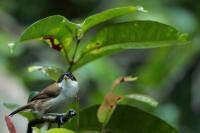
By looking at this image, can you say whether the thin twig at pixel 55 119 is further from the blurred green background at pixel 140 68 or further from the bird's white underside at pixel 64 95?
the blurred green background at pixel 140 68

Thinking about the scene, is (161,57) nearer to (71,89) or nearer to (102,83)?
(102,83)

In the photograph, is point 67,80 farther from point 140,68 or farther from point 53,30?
point 140,68

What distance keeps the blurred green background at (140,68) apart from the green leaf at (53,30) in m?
1.25

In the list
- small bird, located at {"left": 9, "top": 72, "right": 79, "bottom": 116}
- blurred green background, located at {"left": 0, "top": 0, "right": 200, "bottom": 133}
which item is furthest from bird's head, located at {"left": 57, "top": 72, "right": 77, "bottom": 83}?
blurred green background, located at {"left": 0, "top": 0, "right": 200, "bottom": 133}

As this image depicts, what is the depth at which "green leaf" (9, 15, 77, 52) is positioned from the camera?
1.22 metres

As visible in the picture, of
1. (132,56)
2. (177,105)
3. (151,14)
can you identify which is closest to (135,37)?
(151,14)

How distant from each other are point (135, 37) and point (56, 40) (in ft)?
0.51

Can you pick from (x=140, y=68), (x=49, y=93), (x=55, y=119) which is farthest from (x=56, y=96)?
(x=140, y=68)

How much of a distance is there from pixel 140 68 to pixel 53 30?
2.44m

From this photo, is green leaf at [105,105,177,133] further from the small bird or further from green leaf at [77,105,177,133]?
the small bird

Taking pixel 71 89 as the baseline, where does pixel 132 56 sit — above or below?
below

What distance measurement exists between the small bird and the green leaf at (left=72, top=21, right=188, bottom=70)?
0.06 meters

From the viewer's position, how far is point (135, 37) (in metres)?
1.37

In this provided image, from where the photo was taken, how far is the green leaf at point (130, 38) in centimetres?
135
